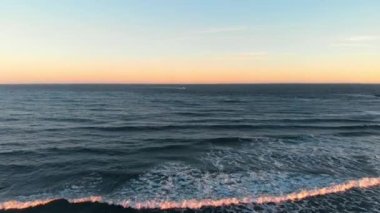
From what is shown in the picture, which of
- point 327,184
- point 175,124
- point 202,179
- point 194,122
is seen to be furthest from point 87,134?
point 327,184

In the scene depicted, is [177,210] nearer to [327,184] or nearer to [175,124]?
[327,184]

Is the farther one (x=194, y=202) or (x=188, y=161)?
(x=188, y=161)

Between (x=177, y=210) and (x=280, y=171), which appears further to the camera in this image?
(x=280, y=171)

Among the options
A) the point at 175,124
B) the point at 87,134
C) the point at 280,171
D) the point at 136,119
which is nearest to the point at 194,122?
the point at 175,124

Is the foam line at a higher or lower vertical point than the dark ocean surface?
lower

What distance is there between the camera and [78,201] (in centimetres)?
1625

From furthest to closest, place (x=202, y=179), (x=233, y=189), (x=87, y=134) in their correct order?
(x=87, y=134), (x=202, y=179), (x=233, y=189)

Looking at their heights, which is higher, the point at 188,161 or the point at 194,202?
the point at 188,161

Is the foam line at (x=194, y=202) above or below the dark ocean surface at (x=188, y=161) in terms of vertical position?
below

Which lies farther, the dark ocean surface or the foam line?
the dark ocean surface

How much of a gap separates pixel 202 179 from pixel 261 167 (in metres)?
4.37

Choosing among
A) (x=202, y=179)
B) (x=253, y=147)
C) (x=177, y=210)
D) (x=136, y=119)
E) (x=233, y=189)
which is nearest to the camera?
(x=177, y=210)

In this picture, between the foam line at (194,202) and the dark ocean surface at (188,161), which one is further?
the dark ocean surface at (188,161)

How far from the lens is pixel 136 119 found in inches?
1838
